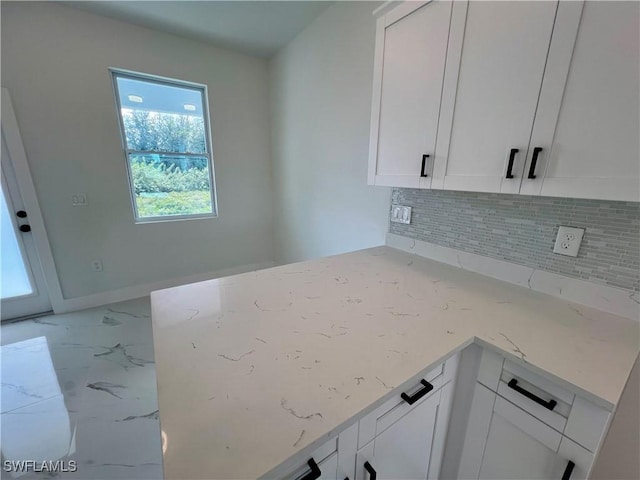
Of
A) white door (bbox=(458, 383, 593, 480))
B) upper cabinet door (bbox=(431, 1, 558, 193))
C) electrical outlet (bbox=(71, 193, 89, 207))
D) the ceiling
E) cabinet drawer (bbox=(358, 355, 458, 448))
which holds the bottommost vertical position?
white door (bbox=(458, 383, 593, 480))

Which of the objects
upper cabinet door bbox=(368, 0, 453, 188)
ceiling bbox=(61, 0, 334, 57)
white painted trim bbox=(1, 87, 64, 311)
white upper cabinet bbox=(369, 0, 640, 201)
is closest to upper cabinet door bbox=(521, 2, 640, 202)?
white upper cabinet bbox=(369, 0, 640, 201)

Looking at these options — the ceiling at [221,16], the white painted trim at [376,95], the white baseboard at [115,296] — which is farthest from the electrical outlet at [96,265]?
the white painted trim at [376,95]

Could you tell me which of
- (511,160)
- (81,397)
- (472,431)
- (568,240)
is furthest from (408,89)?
(81,397)

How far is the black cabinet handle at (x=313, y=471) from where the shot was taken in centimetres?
51

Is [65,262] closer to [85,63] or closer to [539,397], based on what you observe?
[85,63]

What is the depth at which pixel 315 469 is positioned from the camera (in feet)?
1.69

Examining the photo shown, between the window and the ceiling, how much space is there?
461 mm

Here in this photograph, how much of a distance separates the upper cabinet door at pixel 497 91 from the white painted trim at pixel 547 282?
448mm

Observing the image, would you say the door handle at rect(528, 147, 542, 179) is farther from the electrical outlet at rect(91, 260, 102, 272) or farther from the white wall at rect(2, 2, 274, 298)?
the electrical outlet at rect(91, 260, 102, 272)

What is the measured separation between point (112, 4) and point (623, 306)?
3.73m

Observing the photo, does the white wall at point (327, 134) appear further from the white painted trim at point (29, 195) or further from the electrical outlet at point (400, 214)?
the white painted trim at point (29, 195)

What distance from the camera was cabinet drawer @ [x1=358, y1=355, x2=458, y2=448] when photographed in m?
0.64

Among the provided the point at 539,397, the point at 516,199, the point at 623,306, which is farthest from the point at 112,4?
the point at 623,306

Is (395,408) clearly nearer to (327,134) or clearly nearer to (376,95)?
(376,95)
